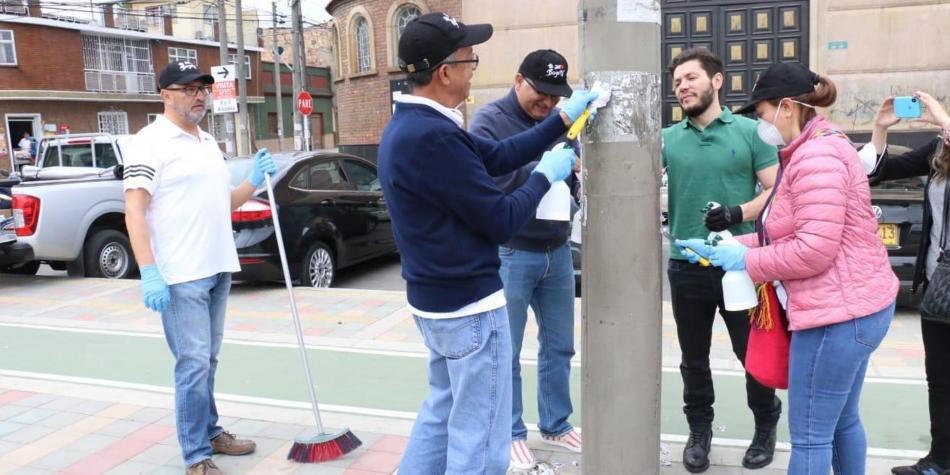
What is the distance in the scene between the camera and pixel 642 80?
2703mm

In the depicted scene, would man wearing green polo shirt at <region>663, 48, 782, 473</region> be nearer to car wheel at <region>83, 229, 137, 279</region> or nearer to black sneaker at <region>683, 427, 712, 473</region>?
black sneaker at <region>683, 427, 712, 473</region>

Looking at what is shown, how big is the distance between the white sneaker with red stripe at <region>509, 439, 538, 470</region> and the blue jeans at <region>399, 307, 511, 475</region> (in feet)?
3.22

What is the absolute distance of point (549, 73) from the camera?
140 inches

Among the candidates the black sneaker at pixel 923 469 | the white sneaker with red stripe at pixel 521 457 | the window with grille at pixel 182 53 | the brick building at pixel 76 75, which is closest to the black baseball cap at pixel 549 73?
the white sneaker with red stripe at pixel 521 457

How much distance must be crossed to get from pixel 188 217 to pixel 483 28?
182 centimetres

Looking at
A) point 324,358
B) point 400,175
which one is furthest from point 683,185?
point 324,358

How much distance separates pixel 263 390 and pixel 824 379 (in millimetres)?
3624

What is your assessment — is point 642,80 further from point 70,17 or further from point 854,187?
point 70,17

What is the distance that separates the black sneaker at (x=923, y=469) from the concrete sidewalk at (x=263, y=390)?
0.13 m

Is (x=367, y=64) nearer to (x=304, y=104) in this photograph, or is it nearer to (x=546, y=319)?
(x=304, y=104)

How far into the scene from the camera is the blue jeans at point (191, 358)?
3768 mm

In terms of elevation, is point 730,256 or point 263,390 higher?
point 730,256

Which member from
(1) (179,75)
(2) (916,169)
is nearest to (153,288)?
(1) (179,75)

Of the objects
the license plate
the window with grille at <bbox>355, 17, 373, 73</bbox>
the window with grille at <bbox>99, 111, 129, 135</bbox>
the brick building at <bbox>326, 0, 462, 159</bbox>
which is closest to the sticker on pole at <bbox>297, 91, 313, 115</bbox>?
the brick building at <bbox>326, 0, 462, 159</bbox>
